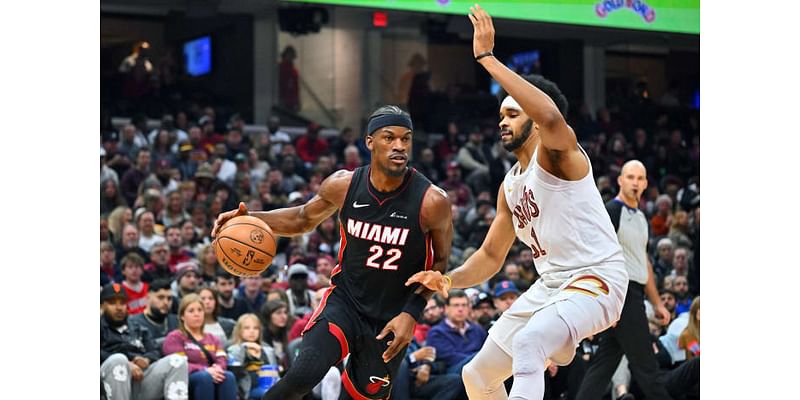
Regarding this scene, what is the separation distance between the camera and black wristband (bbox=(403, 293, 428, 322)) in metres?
6.34

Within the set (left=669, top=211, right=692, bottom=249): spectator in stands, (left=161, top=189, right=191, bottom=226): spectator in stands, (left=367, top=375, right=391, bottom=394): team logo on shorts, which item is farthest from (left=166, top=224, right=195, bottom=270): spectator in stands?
(left=669, top=211, right=692, bottom=249): spectator in stands

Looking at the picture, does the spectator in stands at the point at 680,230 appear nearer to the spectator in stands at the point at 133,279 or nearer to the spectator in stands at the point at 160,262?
the spectator in stands at the point at 160,262

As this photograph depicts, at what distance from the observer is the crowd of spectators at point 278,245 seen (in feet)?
32.1

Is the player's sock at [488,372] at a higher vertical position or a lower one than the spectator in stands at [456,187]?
lower

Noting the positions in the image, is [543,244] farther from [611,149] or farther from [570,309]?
[611,149]

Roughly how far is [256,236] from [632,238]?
3.44 metres

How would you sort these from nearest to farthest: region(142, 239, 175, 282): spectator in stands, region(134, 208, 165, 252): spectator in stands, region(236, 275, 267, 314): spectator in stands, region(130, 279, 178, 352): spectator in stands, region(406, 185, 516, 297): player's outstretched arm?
1. region(406, 185, 516, 297): player's outstretched arm
2. region(130, 279, 178, 352): spectator in stands
3. region(236, 275, 267, 314): spectator in stands
4. region(142, 239, 175, 282): spectator in stands
5. region(134, 208, 165, 252): spectator in stands

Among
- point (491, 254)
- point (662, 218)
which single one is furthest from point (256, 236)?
point (662, 218)

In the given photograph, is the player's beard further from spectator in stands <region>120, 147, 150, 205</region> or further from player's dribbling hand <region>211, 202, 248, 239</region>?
spectator in stands <region>120, 147, 150, 205</region>

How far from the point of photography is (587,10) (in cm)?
1561

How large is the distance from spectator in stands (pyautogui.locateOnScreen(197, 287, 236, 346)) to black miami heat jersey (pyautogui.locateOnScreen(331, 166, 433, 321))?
3.60 m

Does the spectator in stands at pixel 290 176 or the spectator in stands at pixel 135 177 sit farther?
the spectator in stands at pixel 290 176

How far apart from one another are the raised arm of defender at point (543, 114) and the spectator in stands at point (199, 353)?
173 inches

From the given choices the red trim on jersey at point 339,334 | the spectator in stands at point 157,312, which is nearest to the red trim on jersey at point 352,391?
the red trim on jersey at point 339,334
